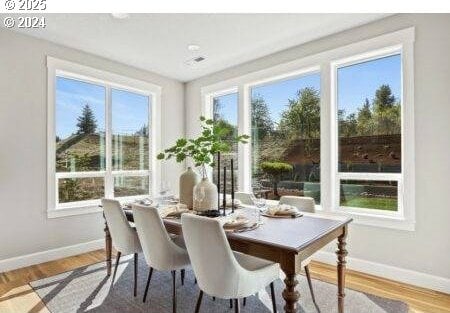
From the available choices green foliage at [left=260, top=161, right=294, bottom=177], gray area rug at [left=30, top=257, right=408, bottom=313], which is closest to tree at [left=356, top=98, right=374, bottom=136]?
green foliage at [left=260, top=161, right=294, bottom=177]

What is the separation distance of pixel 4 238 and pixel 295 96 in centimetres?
390

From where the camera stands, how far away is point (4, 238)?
10.2 ft

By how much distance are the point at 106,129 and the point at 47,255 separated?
72.1 inches

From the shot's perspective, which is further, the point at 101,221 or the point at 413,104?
the point at 101,221

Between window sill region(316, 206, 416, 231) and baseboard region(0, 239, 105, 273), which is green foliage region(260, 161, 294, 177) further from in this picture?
baseboard region(0, 239, 105, 273)

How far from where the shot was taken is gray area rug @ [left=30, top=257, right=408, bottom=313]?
7.58 feet

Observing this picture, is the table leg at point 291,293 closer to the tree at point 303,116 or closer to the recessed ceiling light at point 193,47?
the tree at point 303,116

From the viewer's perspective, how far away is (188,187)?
262cm

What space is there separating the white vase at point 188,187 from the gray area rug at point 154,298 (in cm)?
85

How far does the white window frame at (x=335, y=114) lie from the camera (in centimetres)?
277

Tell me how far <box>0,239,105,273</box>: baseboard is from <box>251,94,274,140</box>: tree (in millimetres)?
2757

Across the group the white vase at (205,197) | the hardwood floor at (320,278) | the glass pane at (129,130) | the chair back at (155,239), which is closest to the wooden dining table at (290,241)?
the chair back at (155,239)
